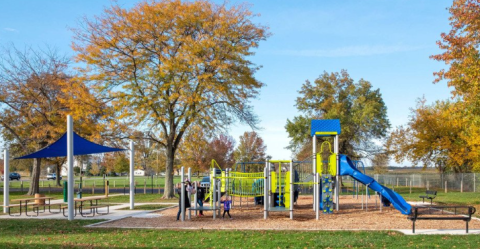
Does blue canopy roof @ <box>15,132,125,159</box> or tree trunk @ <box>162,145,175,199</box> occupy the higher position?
blue canopy roof @ <box>15,132,125,159</box>

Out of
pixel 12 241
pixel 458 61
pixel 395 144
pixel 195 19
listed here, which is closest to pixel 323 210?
pixel 458 61

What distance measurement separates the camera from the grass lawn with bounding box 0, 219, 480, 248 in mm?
9859

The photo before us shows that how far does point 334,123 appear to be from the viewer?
17531 mm

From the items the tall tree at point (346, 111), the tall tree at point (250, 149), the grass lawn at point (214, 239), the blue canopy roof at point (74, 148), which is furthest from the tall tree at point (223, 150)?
the grass lawn at point (214, 239)

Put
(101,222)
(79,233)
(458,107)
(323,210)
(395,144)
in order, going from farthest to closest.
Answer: (395,144)
(458,107)
(323,210)
(101,222)
(79,233)

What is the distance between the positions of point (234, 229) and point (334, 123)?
6973 mm

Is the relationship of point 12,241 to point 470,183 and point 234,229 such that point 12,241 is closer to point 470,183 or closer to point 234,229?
point 234,229

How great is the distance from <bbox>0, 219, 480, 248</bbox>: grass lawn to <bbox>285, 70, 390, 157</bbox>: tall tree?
93.9 feet

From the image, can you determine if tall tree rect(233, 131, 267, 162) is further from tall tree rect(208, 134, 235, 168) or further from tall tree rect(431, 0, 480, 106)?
tall tree rect(431, 0, 480, 106)

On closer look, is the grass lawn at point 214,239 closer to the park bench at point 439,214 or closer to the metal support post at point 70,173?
the park bench at point 439,214

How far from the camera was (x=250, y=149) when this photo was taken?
2201 inches

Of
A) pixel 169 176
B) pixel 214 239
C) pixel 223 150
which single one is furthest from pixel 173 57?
pixel 223 150

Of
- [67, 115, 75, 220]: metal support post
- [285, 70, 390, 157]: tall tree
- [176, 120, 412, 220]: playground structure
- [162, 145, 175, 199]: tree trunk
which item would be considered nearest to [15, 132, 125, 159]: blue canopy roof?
[67, 115, 75, 220]: metal support post

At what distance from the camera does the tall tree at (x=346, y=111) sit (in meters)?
39.9
